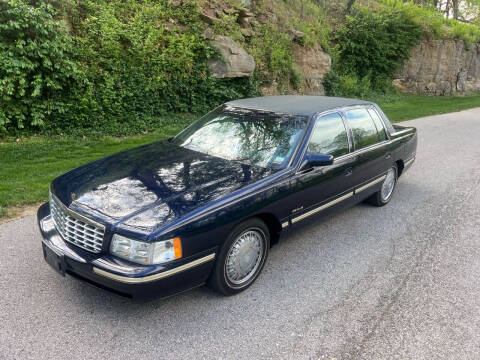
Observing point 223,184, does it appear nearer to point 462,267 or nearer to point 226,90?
point 462,267

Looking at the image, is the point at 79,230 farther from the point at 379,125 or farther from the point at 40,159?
the point at 40,159

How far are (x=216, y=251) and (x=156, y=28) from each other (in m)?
8.91

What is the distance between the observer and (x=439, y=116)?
15.1 m

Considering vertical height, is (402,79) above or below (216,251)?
above

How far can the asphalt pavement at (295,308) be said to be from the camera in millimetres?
2908

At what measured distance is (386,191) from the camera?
229 inches

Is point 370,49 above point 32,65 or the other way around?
above

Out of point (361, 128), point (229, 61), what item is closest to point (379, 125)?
point (361, 128)

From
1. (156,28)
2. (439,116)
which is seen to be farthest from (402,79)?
(156,28)

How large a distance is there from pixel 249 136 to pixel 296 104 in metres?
0.89

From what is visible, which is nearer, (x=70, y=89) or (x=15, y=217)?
(x=15, y=217)

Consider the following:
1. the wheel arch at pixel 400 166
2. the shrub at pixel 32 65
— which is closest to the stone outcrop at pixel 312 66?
the shrub at pixel 32 65

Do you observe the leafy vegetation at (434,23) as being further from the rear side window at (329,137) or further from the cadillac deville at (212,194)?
the rear side window at (329,137)

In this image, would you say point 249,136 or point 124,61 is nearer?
point 249,136
